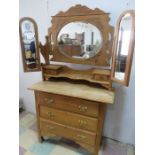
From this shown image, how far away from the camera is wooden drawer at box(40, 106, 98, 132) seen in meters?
1.27

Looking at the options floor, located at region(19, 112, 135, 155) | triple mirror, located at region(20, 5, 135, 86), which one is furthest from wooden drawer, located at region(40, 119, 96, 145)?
triple mirror, located at region(20, 5, 135, 86)

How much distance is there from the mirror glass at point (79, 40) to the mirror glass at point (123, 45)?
0.77 ft

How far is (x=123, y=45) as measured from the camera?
1.13m

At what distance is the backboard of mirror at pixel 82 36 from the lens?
4.24 ft

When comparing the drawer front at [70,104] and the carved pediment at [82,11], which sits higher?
the carved pediment at [82,11]

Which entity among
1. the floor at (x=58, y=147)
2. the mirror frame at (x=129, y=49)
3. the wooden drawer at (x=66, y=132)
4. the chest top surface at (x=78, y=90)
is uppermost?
the mirror frame at (x=129, y=49)

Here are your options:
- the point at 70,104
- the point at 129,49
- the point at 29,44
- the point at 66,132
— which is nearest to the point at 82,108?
the point at 70,104

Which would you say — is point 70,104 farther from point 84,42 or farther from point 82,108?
point 84,42

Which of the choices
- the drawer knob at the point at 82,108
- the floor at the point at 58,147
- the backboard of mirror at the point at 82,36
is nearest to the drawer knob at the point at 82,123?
the drawer knob at the point at 82,108

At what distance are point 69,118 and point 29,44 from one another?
2.98ft

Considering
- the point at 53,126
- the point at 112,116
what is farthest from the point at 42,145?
the point at 112,116

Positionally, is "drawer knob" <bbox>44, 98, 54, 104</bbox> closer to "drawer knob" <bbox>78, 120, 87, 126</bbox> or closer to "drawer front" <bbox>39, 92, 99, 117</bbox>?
"drawer front" <bbox>39, 92, 99, 117</bbox>

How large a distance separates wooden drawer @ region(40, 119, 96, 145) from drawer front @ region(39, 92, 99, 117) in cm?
22

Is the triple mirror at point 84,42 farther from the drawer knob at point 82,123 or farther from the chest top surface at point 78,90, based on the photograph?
the drawer knob at point 82,123
